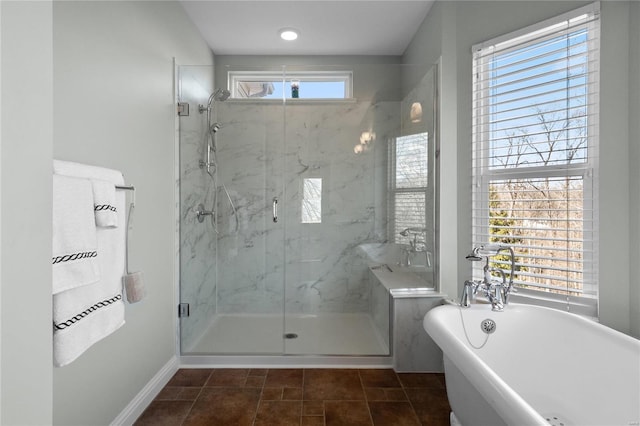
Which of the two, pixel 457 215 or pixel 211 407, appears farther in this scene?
pixel 457 215

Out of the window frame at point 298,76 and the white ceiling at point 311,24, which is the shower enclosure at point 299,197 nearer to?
the window frame at point 298,76

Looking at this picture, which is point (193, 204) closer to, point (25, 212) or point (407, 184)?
point (407, 184)

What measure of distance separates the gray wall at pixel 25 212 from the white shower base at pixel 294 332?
2.05 m

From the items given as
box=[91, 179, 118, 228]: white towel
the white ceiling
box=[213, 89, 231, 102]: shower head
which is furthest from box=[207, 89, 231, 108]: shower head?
box=[91, 179, 118, 228]: white towel

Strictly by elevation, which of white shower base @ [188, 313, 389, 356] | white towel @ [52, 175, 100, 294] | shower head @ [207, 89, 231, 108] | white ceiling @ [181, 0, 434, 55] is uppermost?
white ceiling @ [181, 0, 434, 55]

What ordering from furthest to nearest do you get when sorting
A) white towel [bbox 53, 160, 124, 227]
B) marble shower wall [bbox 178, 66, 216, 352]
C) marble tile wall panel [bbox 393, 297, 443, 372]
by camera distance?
marble shower wall [bbox 178, 66, 216, 352]
marble tile wall panel [bbox 393, 297, 443, 372]
white towel [bbox 53, 160, 124, 227]

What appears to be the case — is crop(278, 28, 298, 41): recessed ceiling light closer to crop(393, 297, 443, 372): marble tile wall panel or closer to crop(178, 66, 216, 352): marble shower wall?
crop(178, 66, 216, 352): marble shower wall

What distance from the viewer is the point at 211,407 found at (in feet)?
6.80

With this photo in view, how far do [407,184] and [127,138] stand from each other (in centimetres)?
192

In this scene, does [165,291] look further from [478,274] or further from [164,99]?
[478,274]

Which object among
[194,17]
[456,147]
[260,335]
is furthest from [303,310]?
[194,17]

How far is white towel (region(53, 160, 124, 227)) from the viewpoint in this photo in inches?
53.3

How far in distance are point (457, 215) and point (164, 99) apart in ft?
7.28

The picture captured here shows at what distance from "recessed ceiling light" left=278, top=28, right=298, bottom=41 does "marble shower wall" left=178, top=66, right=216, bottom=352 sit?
2.44 ft
